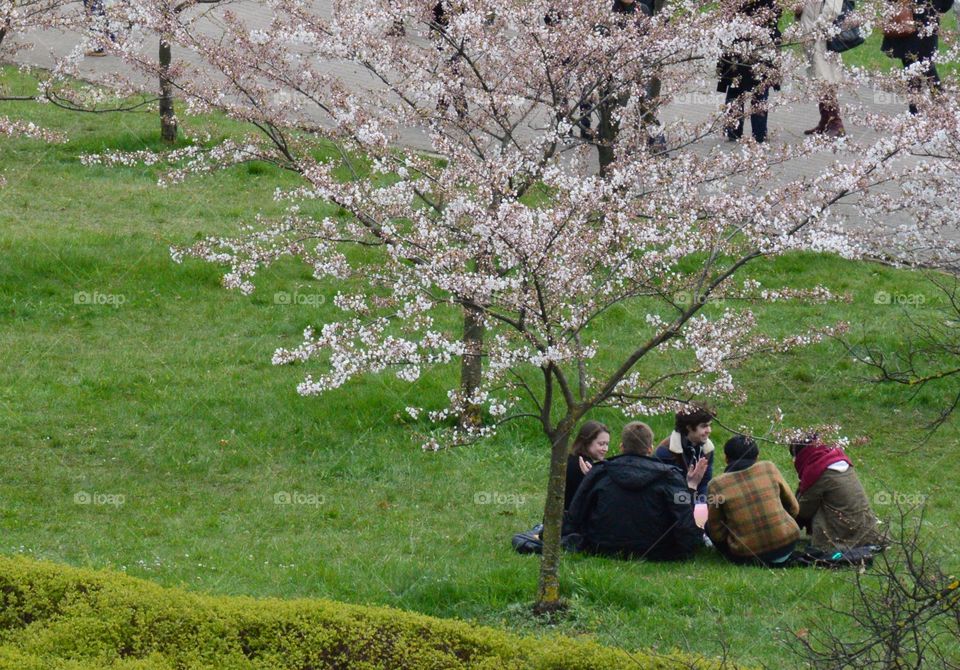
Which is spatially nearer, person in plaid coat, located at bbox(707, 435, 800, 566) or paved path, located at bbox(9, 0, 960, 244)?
person in plaid coat, located at bbox(707, 435, 800, 566)

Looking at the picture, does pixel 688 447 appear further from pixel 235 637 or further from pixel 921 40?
pixel 921 40

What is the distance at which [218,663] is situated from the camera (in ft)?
20.2

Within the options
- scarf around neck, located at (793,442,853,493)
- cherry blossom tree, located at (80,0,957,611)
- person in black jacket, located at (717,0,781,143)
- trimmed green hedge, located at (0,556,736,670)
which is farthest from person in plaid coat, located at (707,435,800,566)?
person in black jacket, located at (717,0,781,143)

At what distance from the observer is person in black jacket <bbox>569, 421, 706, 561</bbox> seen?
8.54 meters

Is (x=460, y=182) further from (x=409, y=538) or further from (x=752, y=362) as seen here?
(x=752, y=362)

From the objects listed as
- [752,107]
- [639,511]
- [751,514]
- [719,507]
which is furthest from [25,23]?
[751,514]

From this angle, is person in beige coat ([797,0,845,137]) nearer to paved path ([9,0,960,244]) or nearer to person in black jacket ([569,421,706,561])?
paved path ([9,0,960,244])

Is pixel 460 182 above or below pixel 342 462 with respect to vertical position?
above

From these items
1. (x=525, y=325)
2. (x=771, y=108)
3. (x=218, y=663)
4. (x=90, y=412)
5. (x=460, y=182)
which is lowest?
(x=218, y=663)

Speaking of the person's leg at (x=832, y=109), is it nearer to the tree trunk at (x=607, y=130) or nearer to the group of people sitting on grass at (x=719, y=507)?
the tree trunk at (x=607, y=130)

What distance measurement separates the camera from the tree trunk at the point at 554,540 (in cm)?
756

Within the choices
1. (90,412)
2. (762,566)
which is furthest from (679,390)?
(90,412)

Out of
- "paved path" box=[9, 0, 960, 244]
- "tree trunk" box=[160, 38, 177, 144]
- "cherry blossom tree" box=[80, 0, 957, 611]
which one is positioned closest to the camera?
"cherry blossom tree" box=[80, 0, 957, 611]

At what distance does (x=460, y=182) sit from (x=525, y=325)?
1.79 metres
